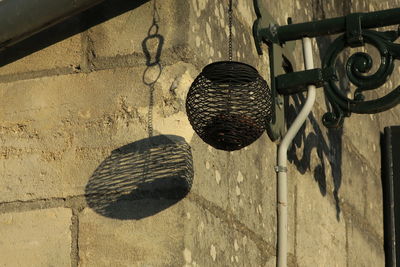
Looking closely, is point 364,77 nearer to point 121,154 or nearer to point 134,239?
point 121,154

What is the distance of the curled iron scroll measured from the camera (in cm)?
378

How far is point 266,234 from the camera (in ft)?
12.5

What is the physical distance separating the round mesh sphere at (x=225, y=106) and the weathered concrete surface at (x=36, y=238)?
0.54 meters

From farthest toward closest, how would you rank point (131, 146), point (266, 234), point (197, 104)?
point (266, 234)
point (131, 146)
point (197, 104)

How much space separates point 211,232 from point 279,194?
0.64m

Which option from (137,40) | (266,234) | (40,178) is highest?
(137,40)

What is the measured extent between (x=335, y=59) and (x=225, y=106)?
98cm

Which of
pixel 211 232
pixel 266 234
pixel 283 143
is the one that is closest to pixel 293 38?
pixel 283 143

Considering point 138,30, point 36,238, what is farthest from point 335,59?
point 36,238

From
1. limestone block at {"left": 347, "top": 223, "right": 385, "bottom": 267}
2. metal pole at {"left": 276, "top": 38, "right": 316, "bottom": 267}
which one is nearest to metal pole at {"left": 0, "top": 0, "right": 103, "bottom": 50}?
metal pole at {"left": 276, "top": 38, "right": 316, "bottom": 267}

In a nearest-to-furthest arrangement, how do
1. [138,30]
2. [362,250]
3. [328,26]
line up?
1. [138,30]
2. [328,26]
3. [362,250]

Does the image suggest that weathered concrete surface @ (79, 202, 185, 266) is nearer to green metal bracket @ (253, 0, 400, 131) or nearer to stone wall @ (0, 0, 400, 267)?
stone wall @ (0, 0, 400, 267)

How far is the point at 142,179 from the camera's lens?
3.27 metres

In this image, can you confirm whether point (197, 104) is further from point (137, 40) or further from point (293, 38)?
point (293, 38)
